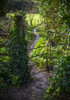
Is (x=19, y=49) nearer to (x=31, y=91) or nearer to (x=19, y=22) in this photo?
(x=19, y=22)

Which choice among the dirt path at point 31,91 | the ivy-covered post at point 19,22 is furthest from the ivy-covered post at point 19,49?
the dirt path at point 31,91

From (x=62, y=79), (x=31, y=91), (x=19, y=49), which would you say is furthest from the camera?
(x=19, y=49)

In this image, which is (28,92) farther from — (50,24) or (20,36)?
(50,24)

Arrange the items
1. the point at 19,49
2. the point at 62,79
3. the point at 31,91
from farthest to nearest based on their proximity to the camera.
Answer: the point at 19,49 < the point at 31,91 < the point at 62,79

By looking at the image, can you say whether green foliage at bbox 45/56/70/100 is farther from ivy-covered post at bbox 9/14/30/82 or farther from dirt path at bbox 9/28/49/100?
ivy-covered post at bbox 9/14/30/82

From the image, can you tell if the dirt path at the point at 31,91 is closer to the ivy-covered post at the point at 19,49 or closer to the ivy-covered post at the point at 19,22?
the ivy-covered post at the point at 19,49

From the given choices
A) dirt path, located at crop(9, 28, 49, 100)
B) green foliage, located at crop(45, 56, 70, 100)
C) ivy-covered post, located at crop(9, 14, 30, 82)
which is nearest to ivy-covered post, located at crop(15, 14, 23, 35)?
ivy-covered post, located at crop(9, 14, 30, 82)

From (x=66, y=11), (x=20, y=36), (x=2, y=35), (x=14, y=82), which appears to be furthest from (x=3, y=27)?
(x=66, y=11)

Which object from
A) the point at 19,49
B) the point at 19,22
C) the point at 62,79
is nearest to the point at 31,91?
the point at 62,79

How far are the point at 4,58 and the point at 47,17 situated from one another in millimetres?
2237

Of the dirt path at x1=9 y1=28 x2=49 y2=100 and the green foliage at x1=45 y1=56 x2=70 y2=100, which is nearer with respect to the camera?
the green foliage at x1=45 y1=56 x2=70 y2=100

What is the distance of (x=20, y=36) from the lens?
4586mm

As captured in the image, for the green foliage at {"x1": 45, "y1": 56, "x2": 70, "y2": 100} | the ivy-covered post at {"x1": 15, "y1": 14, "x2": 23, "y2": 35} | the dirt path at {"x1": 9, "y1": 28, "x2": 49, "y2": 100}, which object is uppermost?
the ivy-covered post at {"x1": 15, "y1": 14, "x2": 23, "y2": 35}

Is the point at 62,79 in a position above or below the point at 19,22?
below
